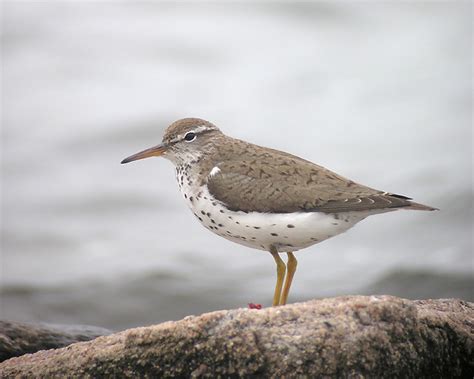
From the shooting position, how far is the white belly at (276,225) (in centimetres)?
907

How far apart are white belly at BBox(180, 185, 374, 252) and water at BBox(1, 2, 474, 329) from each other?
5.78m

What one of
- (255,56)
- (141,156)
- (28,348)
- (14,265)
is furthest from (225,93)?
(28,348)

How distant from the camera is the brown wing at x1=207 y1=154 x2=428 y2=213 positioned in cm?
916

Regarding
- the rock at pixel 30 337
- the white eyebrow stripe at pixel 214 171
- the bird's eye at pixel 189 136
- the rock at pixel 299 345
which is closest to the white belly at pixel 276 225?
the white eyebrow stripe at pixel 214 171

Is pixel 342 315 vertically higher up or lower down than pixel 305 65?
lower down

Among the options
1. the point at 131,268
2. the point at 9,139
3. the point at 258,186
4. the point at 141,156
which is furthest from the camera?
the point at 9,139

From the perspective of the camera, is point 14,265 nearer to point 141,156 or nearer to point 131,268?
point 131,268

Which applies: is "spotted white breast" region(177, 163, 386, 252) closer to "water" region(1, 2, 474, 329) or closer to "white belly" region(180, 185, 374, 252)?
"white belly" region(180, 185, 374, 252)

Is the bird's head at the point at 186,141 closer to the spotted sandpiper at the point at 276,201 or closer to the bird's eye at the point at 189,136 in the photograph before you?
the bird's eye at the point at 189,136

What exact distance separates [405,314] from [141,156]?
425 cm

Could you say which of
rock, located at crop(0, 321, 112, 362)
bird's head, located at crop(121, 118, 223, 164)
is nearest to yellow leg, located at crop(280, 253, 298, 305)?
bird's head, located at crop(121, 118, 223, 164)

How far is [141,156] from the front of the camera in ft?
A: 34.2

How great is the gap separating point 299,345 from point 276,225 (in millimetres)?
2306

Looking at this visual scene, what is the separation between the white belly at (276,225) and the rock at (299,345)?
1798 mm
